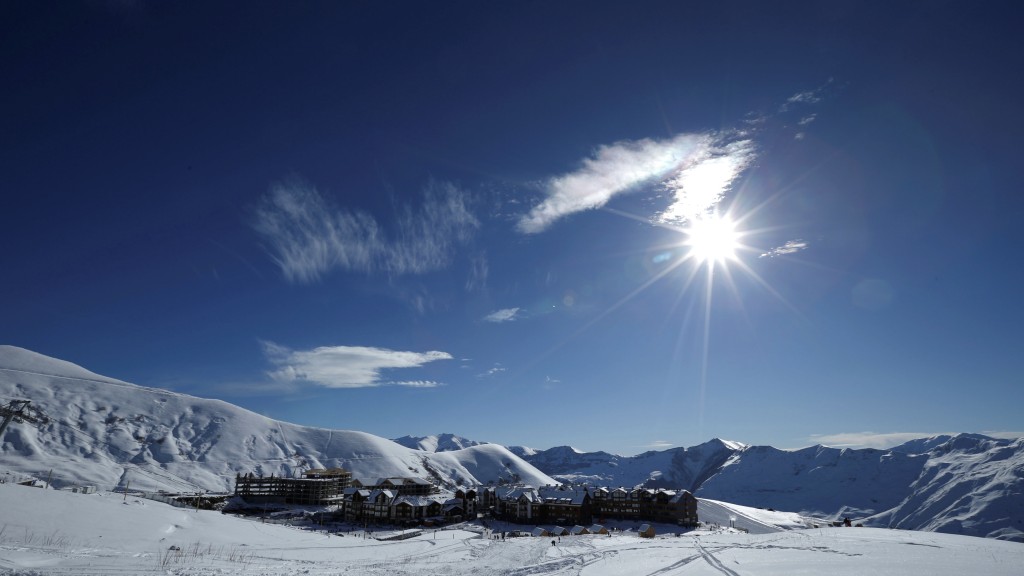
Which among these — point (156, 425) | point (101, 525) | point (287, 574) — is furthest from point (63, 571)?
point (156, 425)

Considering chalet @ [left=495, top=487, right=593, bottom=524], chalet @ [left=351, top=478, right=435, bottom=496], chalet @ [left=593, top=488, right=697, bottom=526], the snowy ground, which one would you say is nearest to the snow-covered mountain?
chalet @ [left=351, top=478, right=435, bottom=496]

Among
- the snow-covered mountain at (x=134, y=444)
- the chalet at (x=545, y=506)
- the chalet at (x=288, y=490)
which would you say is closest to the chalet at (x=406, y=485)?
the chalet at (x=288, y=490)

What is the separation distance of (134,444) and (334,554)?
172 metres

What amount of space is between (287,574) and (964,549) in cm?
3222

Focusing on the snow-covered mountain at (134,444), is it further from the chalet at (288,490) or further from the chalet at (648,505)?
the chalet at (648,505)

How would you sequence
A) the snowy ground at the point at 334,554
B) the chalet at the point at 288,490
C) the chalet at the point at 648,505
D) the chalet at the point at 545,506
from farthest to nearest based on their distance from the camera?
1. the chalet at the point at 288,490
2. the chalet at the point at 648,505
3. the chalet at the point at 545,506
4. the snowy ground at the point at 334,554

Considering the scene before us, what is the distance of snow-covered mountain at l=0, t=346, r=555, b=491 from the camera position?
131500mm

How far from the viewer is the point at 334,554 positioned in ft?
97.0

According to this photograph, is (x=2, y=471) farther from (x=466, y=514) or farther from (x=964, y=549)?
(x=964, y=549)

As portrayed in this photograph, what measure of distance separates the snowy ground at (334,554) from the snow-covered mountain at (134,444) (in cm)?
10804

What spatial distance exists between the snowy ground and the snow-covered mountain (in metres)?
108

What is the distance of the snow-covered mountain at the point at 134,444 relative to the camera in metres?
132

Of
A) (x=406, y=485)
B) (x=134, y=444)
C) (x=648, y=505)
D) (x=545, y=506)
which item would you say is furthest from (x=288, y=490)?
(x=648, y=505)

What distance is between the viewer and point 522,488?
103312 millimetres
